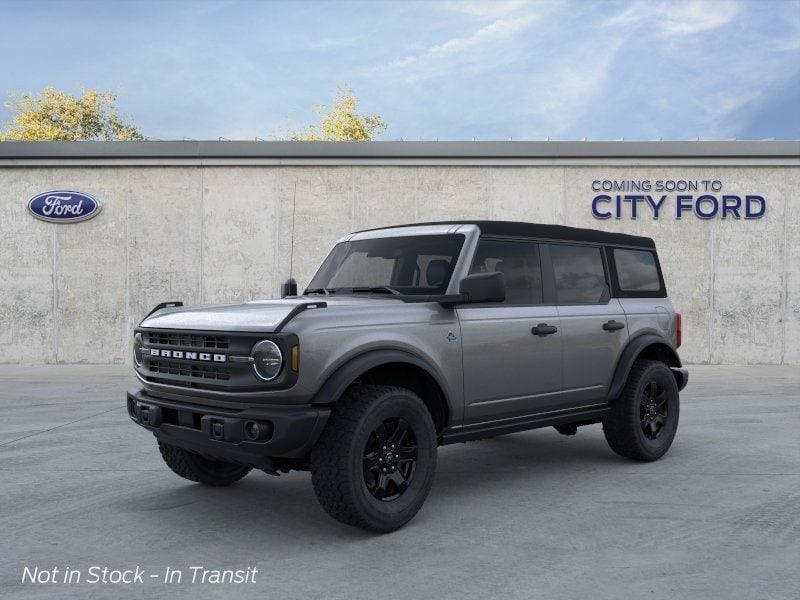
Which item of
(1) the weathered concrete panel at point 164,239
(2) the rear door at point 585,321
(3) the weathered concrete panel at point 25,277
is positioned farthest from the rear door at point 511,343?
(3) the weathered concrete panel at point 25,277

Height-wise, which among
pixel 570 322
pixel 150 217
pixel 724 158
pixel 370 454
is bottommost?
pixel 370 454

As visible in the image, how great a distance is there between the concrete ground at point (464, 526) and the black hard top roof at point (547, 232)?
1870mm

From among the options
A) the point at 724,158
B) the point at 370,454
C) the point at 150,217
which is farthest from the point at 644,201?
the point at 370,454

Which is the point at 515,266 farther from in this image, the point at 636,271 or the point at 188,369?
the point at 188,369

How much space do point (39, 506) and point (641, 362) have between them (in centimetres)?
475

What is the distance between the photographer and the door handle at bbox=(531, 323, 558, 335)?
5.21 m

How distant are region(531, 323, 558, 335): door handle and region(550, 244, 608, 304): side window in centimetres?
31

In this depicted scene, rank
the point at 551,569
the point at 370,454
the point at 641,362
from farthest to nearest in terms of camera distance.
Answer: the point at 641,362 < the point at 370,454 < the point at 551,569

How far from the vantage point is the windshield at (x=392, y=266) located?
502 cm

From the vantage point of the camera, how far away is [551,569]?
3.67 m

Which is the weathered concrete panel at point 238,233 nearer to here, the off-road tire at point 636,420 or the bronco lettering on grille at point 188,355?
the off-road tire at point 636,420

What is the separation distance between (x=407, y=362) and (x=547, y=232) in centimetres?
190

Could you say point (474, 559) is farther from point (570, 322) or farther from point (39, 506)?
point (39, 506)

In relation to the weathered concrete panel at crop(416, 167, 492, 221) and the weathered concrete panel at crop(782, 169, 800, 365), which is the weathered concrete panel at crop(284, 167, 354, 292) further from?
the weathered concrete panel at crop(782, 169, 800, 365)
